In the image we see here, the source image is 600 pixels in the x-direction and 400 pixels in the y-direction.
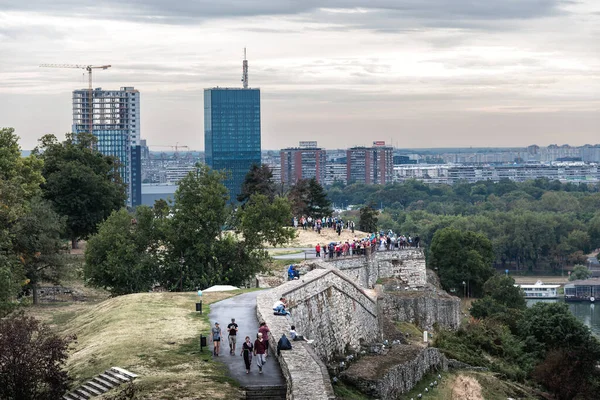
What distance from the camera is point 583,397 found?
4275cm

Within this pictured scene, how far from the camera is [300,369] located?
916 inches

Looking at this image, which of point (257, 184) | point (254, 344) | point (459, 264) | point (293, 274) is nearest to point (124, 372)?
point (254, 344)

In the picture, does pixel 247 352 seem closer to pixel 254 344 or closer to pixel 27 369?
pixel 254 344

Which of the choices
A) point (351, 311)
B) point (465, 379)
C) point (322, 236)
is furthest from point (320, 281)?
point (322, 236)

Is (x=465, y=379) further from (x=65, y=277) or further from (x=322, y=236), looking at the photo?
(x=322, y=236)

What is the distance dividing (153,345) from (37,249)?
20881 millimetres

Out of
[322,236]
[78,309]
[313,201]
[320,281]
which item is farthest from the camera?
[313,201]

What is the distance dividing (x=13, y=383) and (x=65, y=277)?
977 inches

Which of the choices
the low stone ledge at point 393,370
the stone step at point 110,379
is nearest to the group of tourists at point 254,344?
the stone step at point 110,379

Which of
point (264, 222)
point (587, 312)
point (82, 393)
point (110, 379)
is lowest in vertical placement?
point (587, 312)

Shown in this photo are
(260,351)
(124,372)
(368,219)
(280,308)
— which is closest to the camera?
(260,351)

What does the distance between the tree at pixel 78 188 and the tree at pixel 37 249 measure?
13.5m

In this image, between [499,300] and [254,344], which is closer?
[254,344]

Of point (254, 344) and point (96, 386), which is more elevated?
point (254, 344)
